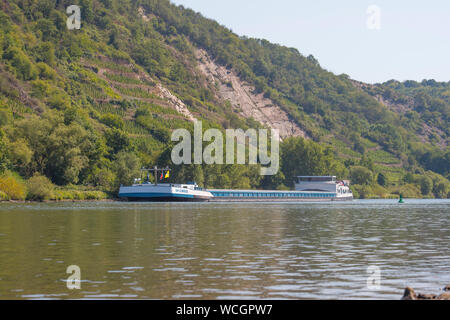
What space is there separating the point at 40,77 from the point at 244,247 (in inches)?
6369

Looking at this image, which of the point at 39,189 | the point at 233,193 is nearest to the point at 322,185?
the point at 233,193

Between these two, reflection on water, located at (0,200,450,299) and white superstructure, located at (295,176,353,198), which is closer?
reflection on water, located at (0,200,450,299)

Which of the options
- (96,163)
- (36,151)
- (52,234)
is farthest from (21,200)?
(52,234)

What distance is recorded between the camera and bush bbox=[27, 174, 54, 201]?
354ft

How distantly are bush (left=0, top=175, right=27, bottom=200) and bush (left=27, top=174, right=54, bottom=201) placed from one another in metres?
1.32

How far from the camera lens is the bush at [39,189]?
108 meters

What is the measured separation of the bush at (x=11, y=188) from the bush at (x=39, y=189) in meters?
1.32

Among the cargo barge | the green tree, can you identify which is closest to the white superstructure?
the cargo barge

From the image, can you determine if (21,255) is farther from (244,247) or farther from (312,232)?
(312,232)

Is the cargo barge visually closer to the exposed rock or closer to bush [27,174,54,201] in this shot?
bush [27,174,54,201]

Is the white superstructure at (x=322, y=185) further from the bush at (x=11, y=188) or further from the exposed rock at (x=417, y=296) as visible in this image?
the exposed rock at (x=417, y=296)

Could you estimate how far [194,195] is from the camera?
13800 cm

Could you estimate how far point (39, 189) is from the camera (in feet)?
355

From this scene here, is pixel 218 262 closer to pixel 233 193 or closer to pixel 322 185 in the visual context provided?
pixel 233 193
